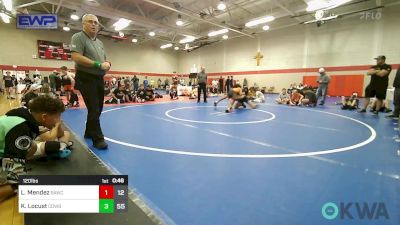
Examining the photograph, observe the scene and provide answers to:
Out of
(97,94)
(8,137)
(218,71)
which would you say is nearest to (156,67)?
(218,71)

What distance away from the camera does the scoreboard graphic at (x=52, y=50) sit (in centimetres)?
2147

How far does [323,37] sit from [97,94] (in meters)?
18.9

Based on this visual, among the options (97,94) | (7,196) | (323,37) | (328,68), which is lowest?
(7,196)

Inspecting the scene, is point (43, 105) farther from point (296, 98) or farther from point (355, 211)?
point (296, 98)

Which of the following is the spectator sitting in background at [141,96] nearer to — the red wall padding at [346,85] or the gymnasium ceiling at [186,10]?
the gymnasium ceiling at [186,10]

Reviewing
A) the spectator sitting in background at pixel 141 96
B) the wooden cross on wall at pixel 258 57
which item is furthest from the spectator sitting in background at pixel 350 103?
the wooden cross on wall at pixel 258 57

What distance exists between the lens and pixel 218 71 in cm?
2720

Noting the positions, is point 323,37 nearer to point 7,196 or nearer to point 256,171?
point 256,171

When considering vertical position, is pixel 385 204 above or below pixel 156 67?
below

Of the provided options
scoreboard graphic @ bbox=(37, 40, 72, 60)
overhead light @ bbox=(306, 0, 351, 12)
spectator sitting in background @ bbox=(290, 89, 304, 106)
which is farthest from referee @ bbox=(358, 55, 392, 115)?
scoreboard graphic @ bbox=(37, 40, 72, 60)

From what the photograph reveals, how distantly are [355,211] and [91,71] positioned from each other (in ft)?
11.9

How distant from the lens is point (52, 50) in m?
22.1

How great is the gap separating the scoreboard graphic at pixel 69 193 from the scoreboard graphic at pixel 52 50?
81.8 ft

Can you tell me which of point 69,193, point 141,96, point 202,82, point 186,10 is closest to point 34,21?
point 141,96
